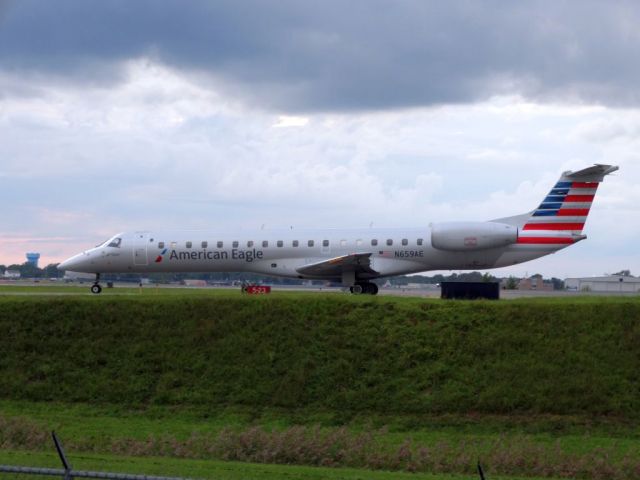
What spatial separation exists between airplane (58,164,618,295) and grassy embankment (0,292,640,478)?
12.7m

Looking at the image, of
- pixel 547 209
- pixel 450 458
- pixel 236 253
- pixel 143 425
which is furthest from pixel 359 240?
pixel 450 458

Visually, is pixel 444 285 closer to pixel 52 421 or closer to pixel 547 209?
pixel 547 209

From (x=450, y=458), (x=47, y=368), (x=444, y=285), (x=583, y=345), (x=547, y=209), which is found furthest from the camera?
(x=547, y=209)

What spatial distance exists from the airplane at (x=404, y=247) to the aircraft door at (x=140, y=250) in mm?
205

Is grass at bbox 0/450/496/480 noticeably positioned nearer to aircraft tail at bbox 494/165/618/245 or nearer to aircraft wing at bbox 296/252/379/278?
aircraft wing at bbox 296/252/379/278

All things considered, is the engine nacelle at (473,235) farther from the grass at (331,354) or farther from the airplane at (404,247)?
the grass at (331,354)

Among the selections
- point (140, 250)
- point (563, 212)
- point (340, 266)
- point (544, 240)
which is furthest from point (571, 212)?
point (140, 250)

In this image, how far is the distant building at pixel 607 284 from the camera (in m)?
64.0

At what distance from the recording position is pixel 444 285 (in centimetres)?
2872

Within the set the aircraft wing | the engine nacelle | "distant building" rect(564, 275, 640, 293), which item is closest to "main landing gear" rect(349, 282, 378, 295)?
the aircraft wing

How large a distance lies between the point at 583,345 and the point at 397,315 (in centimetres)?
482

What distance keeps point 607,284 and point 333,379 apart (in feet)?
185

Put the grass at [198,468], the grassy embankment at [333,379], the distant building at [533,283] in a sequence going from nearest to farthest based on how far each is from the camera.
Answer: the grass at [198,468] → the grassy embankment at [333,379] → the distant building at [533,283]

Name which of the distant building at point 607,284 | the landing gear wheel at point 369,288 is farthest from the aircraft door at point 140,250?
the distant building at point 607,284
